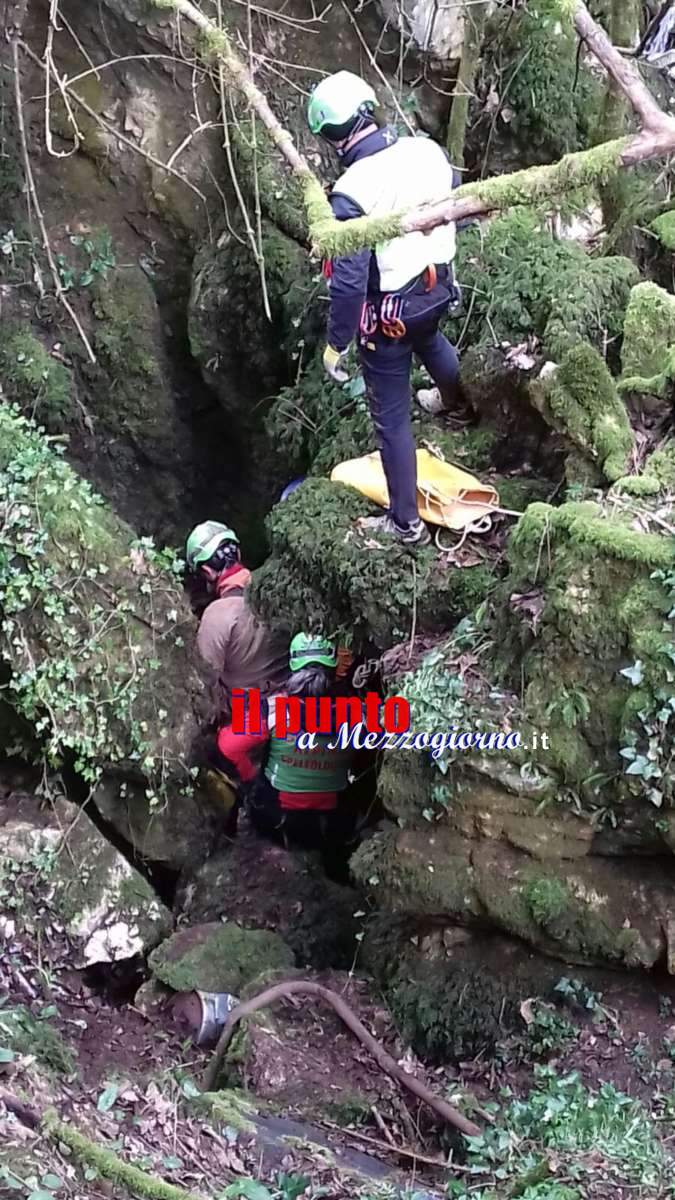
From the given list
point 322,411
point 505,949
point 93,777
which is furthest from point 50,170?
point 505,949

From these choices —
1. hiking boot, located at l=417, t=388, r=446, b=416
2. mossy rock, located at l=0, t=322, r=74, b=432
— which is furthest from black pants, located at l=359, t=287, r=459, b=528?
mossy rock, located at l=0, t=322, r=74, b=432

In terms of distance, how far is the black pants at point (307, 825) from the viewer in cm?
667

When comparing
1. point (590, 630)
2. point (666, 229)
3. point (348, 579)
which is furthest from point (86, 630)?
point (666, 229)

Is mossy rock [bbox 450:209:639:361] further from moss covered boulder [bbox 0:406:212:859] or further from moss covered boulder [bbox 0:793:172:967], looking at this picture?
moss covered boulder [bbox 0:793:172:967]

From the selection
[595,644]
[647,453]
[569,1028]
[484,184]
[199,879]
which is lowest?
[199,879]

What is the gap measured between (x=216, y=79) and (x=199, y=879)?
17.3 feet

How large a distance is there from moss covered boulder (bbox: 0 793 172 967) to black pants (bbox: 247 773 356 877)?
1100mm

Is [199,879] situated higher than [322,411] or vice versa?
[322,411]

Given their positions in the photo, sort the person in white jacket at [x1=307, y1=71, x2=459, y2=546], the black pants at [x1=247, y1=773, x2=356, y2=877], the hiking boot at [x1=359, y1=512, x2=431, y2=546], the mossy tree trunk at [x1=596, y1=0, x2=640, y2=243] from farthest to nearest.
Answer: the black pants at [x1=247, y1=773, x2=356, y2=877]
the mossy tree trunk at [x1=596, y1=0, x2=640, y2=243]
the hiking boot at [x1=359, y1=512, x2=431, y2=546]
the person in white jacket at [x1=307, y1=71, x2=459, y2=546]

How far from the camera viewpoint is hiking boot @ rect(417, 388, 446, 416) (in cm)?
605

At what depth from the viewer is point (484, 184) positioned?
10.1 feet

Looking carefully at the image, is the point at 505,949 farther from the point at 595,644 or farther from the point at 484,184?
the point at 484,184

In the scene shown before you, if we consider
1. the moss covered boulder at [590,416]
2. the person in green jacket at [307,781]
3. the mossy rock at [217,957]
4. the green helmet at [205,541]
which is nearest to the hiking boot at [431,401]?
the moss covered boulder at [590,416]

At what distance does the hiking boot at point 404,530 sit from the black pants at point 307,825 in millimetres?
2158
